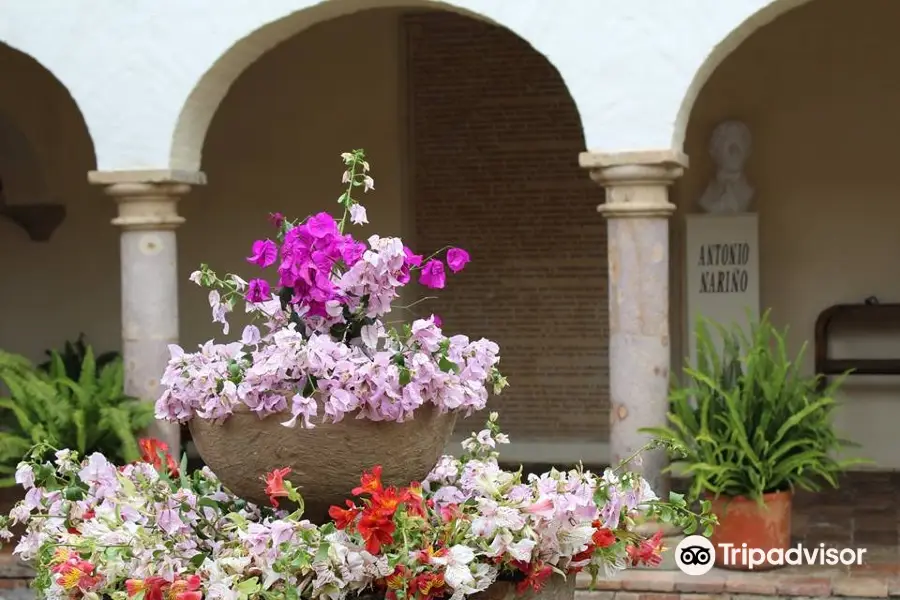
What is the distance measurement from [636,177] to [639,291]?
533 millimetres

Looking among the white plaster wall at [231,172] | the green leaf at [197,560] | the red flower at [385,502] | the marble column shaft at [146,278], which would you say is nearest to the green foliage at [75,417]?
the marble column shaft at [146,278]

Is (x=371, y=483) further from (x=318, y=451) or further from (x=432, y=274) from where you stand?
(x=432, y=274)

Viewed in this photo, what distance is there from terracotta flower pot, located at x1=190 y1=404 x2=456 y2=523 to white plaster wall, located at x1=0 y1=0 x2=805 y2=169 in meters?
3.55

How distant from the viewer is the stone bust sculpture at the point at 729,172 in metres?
8.76

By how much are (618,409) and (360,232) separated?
376 cm

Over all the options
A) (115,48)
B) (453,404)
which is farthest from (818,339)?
(453,404)

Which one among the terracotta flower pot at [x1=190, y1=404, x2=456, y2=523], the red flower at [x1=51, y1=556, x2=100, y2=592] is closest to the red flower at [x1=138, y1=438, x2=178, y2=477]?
the terracotta flower pot at [x1=190, y1=404, x2=456, y2=523]

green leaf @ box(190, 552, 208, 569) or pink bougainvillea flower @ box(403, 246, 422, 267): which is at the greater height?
pink bougainvillea flower @ box(403, 246, 422, 267)

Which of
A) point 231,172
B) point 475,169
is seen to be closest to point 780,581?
point 475,169

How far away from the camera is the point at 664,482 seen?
6.54m

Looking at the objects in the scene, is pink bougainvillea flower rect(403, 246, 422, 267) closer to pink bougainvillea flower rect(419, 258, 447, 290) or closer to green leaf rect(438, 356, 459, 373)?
pink bougainvillea flower rect(419, 258, 447, 290)

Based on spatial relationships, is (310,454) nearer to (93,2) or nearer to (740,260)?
(93,2)

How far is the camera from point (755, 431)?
6.29 m

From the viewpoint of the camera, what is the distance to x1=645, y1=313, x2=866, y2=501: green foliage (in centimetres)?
616
